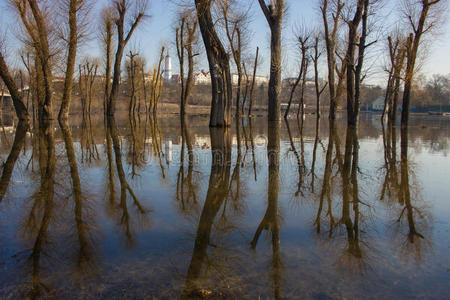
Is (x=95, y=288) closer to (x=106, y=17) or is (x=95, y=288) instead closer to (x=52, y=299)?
(x=52, y=299)

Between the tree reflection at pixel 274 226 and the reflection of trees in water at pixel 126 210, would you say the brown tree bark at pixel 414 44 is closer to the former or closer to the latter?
the tree reflection at pixel 274 226

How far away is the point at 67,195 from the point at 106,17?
80.6 feet

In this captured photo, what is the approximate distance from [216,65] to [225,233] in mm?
10291

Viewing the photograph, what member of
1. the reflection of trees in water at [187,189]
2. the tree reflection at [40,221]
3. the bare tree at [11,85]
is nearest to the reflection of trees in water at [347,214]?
the reflection of trees in water at [187,189]

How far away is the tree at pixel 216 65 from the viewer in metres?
11.3

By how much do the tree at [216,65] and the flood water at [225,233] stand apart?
785 centimetres

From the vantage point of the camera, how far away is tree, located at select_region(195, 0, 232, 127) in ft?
37.1

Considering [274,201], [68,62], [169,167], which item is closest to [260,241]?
[274,201]

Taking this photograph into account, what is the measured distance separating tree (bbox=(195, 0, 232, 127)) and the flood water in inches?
309

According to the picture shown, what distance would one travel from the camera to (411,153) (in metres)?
6.62

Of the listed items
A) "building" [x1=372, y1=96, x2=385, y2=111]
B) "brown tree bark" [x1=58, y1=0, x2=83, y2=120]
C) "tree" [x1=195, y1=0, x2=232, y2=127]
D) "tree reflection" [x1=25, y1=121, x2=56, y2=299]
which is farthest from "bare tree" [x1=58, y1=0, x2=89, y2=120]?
"building" [x1=372, y1=96, x2=385, y2=111]

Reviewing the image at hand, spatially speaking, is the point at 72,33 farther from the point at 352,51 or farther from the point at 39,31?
the point at 352,51

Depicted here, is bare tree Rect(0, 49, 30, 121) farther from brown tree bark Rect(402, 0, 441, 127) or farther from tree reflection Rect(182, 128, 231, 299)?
brown tree bark Rect(402, 0, 441, 127)

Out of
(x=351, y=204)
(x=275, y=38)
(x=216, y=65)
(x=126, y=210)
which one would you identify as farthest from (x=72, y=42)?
(x=351, y=204)
